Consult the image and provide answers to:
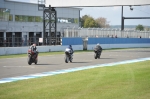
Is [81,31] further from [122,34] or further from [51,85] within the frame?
[51,85]

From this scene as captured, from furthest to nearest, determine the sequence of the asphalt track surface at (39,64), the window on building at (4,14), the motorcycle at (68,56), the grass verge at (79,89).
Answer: the window on building at (4,14)
the motorcycle at (68,56)
the asphalt track surface at (39,64)
the grass verge at (79,89)

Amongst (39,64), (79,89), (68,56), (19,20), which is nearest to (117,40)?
(19,20)

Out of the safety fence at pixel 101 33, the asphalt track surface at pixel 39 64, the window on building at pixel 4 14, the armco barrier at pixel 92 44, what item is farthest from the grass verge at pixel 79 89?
the window on building at pixel 4 14

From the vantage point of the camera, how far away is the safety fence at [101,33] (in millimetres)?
52672

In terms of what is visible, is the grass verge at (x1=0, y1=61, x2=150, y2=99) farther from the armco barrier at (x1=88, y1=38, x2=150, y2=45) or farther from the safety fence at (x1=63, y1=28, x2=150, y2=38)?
the armco barrier at (x1=88, y1=38, x2=150, y2=45)

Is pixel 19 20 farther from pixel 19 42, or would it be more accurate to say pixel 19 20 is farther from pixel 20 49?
pixel 20 49

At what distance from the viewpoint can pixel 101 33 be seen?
61.0m

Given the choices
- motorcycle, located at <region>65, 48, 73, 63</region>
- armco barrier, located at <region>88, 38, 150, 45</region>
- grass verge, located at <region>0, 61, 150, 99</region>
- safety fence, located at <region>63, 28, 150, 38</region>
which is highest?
safety fence, located at <region>63, 28, 150, 38</region>

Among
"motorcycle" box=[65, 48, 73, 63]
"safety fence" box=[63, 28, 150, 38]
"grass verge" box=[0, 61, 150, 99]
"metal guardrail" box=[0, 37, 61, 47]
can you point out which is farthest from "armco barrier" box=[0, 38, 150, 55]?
"grass verge" box=[0, 61, 150, 99]

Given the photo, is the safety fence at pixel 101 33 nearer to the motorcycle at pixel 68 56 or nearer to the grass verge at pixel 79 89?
the motorcycle at pixel 68 56

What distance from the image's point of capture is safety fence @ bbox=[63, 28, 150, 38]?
52.7 meters

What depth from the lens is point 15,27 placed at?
5891 centimetres

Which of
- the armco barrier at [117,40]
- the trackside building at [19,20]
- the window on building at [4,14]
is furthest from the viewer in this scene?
the trackside building at [19,20]

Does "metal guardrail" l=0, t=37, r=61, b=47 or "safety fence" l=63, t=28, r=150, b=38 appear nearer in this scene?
"metal guardrail" l=0, t=37, r=61, b=47
